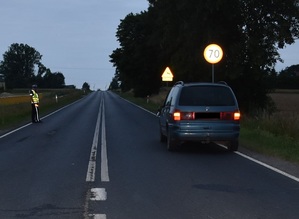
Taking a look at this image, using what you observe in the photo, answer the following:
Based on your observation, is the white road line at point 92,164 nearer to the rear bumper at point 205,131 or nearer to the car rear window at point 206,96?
the rear bumper at point 205,131

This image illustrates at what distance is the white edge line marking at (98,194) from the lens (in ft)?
26.8

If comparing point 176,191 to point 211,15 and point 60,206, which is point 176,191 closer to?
point 60,206

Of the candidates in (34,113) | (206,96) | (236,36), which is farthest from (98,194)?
(236,36)

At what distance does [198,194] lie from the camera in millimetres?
8516

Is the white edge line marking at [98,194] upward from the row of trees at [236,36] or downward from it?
downward

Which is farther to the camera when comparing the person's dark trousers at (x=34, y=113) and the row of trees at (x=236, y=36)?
the row of trees at (x=236, y=36)

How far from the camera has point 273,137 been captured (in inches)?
658

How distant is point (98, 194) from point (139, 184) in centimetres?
111

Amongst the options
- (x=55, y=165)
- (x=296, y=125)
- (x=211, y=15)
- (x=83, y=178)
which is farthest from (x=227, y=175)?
(x=211, y=15)

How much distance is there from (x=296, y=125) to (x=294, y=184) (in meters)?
9.63

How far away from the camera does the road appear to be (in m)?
7.36

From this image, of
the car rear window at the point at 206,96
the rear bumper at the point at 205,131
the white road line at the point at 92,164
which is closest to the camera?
the white road line at the point at 92,164

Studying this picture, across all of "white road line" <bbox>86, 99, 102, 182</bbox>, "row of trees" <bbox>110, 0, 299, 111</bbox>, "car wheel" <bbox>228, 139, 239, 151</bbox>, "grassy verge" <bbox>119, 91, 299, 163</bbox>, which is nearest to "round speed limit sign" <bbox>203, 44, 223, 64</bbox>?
"grassy verge" <bbox>119, 91, 299, 163</bbox>

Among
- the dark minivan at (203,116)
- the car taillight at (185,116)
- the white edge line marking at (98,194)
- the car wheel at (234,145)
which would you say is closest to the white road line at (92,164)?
the white edge line marking at (98,194)
